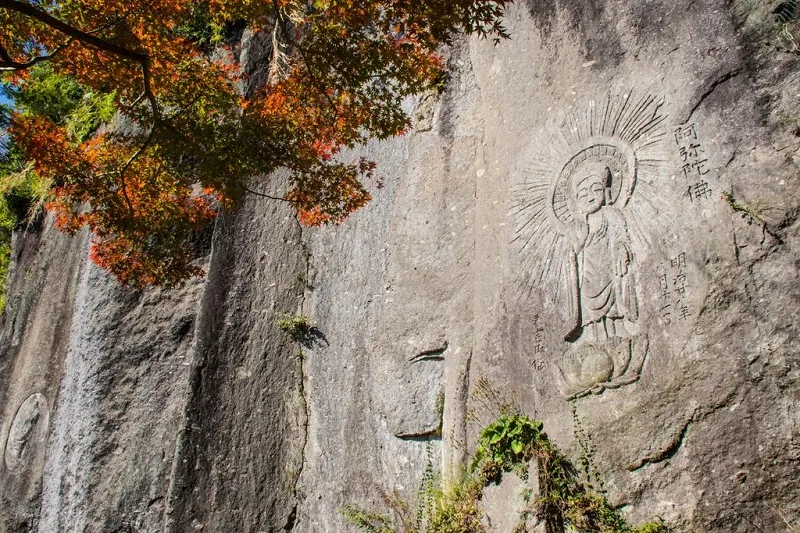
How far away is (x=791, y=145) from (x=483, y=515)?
3.15 metres

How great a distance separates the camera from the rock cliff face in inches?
176

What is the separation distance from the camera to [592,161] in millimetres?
5684

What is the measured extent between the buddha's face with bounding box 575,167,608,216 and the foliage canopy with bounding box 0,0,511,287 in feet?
4.16

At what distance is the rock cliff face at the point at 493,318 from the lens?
14.6 ft

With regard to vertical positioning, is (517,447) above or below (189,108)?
below

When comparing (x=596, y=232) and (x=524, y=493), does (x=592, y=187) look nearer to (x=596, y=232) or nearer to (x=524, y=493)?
(x=596, y=232)

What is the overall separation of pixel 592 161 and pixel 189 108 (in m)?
3.32

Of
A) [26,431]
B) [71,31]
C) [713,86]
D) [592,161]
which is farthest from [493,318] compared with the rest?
[26,431]

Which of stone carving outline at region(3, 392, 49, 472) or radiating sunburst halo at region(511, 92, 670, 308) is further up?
radiating sunburst halo at region(511, 92, 670, 308)

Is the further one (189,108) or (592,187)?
(189,108)

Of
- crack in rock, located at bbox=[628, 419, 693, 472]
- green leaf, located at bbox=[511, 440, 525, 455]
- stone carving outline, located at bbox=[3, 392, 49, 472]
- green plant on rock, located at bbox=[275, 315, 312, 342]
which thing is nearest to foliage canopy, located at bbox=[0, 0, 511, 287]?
green plant on rock, located at bbox=[275, 315, 312, 342]

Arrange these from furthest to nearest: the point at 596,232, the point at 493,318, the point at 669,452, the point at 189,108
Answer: the point at 189,108, the point at 493,318, the point at 596,232, the point at 669,452

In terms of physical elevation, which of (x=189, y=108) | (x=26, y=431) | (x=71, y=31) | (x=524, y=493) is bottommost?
(x=524, y=493)

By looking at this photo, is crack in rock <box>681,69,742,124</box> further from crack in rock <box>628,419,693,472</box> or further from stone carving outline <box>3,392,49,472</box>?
stone carving outline <box>3,392,49,472</box>
